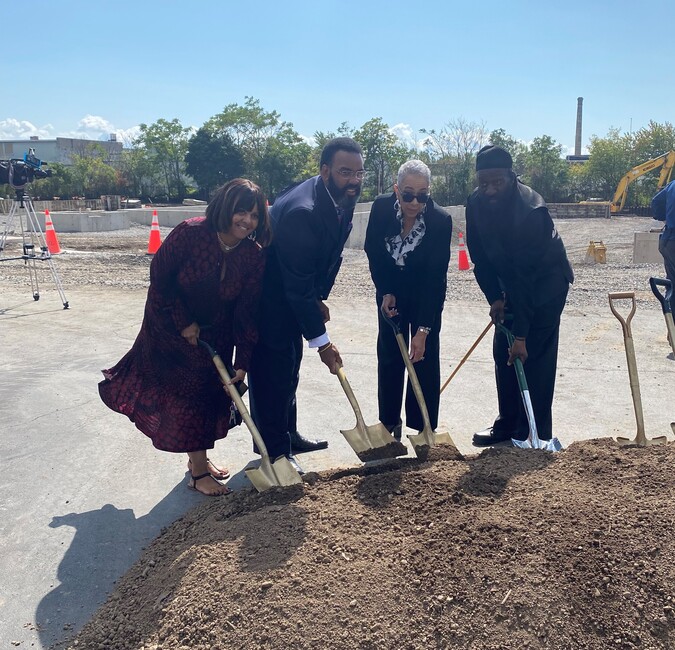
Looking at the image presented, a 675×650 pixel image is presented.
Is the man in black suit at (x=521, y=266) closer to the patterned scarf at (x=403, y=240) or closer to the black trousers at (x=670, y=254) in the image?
the patterned scarf at (x=403, y=240)

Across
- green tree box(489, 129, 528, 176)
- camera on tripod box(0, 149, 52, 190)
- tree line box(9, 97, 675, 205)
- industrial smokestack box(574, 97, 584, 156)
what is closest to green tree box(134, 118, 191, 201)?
tree line box(9, 97, 675, 205)

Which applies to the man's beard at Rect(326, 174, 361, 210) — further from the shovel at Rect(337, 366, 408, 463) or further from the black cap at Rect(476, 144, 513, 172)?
the shovel at Rect(337, 366, 408, 463)

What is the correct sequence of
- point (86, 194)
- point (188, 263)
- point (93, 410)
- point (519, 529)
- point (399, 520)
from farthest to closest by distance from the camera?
1. point (86, 194)
2. point (93, 410)
3. point (188, 263)
4. point (399, 520)
5. point (519, 529)

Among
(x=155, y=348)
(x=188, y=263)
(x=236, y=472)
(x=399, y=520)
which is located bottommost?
(x=236, y=472)

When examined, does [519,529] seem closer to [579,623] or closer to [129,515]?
[579,623]

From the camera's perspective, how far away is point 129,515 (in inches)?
133

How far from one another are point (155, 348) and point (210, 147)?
3987cm

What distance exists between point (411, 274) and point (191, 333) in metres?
1.31

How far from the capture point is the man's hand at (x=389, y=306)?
3834 mm

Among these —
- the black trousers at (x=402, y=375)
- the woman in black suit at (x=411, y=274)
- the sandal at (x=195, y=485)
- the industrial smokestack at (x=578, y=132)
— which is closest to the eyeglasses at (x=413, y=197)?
the woman in black suit at (x=411, y=274)

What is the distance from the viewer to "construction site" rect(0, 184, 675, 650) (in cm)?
213

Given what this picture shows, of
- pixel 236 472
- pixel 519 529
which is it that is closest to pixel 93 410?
pixel 236 472

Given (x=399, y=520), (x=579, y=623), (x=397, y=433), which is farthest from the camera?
(x=397, y=433)

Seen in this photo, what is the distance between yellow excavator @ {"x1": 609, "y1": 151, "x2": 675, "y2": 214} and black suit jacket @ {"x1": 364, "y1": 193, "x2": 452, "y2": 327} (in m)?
26.1
